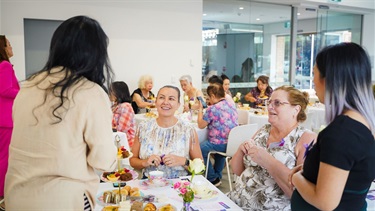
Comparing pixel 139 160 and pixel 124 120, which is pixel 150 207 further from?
pixel 124 120

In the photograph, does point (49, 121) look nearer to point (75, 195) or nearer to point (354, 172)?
point (75, 195)

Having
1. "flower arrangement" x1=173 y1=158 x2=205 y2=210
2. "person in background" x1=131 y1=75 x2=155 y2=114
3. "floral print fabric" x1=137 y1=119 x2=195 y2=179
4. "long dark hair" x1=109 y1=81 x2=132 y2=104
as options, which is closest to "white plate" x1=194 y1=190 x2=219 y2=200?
"flower arrangement" x1=173 y1=158 x2=205 y2=210

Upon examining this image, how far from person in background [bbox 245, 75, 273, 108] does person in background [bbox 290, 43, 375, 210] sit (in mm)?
5394

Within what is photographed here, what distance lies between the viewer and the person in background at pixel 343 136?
125 centimetres

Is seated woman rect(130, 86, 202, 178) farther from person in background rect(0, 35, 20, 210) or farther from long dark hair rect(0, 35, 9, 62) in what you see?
long dark hair rect(0, 35, 9, 62)

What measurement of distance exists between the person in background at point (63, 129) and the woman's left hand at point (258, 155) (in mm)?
951

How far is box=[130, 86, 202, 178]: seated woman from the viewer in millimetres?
2656

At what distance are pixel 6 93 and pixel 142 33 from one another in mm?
3971

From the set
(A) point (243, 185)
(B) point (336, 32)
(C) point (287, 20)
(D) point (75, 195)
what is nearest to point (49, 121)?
(D) point (75, 195)

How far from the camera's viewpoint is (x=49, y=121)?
133 centimetres

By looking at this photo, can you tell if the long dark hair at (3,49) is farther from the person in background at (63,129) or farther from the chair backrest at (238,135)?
the chair backrest at (238,135)

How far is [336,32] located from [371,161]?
969cm

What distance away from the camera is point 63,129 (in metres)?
1.33

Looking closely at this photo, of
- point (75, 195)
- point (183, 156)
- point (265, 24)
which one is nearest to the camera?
point (75, 195)
